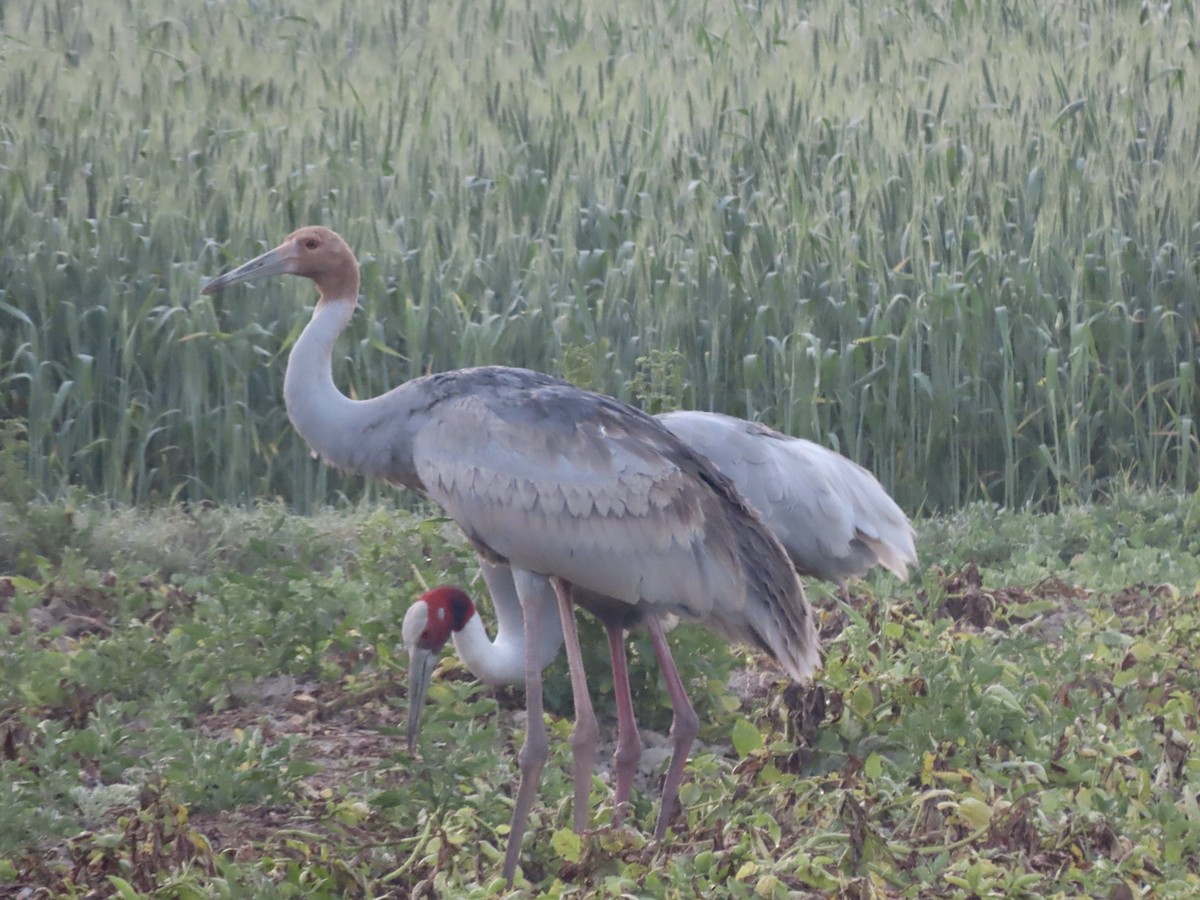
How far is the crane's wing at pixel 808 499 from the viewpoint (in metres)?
6.09

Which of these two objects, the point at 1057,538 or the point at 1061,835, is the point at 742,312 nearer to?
the point at 1057,538

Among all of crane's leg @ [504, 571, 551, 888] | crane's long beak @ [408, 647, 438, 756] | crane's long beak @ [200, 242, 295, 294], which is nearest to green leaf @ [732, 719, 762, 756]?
crane's leg @ [504, 571, 551, 888]

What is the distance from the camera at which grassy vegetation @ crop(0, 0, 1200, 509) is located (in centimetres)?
837

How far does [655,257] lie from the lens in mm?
8750

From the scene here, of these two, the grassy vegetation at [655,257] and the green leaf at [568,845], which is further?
the grassy vegetation at [655,257]

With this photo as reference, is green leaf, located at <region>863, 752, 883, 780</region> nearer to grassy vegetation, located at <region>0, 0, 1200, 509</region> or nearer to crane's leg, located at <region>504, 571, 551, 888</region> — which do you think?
crane's leg, located at <region>504, 571, 551, 888</region>

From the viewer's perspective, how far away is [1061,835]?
4207 mm

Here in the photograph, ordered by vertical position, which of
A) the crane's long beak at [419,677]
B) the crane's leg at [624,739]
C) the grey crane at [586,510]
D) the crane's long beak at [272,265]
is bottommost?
the crane's leg at [624,739]

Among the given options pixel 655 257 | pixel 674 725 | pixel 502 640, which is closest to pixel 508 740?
pixel 502 640

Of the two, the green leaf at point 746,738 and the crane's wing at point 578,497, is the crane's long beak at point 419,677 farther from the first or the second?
the green leaf at point 746,738

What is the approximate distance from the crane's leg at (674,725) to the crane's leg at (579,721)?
228 millimetres

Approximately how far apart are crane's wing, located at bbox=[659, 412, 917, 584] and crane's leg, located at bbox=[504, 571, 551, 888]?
→ 1241 mm

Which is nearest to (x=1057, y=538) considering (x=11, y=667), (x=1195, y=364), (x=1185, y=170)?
(x=1195, y=364)

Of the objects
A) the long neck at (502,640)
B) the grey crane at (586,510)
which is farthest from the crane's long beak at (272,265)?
the long neck at (502,640)
